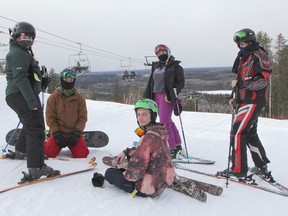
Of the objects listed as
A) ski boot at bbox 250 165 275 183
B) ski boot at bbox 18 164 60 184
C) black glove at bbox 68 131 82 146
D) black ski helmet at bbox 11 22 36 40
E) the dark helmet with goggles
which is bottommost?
ski boot at bbox 250 165 275 183

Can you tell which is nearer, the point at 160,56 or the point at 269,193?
the point at 269,193

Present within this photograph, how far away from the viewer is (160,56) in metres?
5.61

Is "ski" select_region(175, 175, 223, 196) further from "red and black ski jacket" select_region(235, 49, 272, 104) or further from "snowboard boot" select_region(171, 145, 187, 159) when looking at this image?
"snowboard boot" select_region(171, 145, 187, 159)

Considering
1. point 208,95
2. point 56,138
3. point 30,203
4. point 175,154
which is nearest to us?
point 30,203

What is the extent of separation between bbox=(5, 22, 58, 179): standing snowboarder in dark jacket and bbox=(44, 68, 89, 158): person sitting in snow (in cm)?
129

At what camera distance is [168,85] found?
5457 mm

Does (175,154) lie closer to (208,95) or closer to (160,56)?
(160,56)

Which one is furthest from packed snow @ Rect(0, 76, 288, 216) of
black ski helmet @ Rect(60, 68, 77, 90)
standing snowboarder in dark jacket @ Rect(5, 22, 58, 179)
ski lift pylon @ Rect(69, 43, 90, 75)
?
ski lift pylon @ Rect(69, 43, 90, 75)

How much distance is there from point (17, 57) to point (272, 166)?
4.30 metres

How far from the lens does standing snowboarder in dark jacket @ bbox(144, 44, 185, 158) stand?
5488 mm

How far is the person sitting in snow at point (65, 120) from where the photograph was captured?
519cm

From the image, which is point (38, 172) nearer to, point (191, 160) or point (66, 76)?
point (66, 76)

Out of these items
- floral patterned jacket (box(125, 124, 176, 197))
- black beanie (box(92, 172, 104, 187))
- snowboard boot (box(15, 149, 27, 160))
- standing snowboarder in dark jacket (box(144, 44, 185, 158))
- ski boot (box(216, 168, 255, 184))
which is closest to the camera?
floral patterned jacket (box(125, 124, 176, 197))

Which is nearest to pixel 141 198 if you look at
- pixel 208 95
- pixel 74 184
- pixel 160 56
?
pixel 74 184
